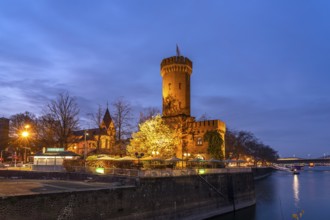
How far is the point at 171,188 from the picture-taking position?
3181cm

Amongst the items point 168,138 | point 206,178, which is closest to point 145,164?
point 206,178

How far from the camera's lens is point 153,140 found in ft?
186

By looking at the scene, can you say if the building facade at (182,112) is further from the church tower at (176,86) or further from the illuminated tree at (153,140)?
the illuminated tree at (153,140)

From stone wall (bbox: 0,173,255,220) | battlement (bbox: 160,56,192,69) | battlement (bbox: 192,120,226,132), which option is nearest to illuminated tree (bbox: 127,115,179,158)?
battlement (bbox: 192,120,226,132)

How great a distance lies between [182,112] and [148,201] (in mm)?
40222

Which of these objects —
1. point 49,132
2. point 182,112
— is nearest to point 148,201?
point 49,132

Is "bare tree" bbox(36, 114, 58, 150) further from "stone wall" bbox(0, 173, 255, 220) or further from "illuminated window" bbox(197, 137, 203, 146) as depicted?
"stone wall" bbox(0, 173, 255, 220)

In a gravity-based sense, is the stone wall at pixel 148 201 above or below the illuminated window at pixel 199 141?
below

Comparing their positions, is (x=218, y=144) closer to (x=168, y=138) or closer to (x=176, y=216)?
(x=168, y=138)

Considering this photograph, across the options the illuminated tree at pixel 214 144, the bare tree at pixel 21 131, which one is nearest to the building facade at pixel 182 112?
the illuminated tree at pixel 214 144

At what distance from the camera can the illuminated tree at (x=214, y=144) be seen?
Result: 198ft

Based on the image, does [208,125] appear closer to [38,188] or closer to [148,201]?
[148,201]

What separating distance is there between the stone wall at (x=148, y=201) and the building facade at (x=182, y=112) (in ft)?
60.9

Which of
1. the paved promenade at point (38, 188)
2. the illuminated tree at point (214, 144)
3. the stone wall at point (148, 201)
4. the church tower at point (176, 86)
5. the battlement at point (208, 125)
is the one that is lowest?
the stone wall at point (148, 201)
